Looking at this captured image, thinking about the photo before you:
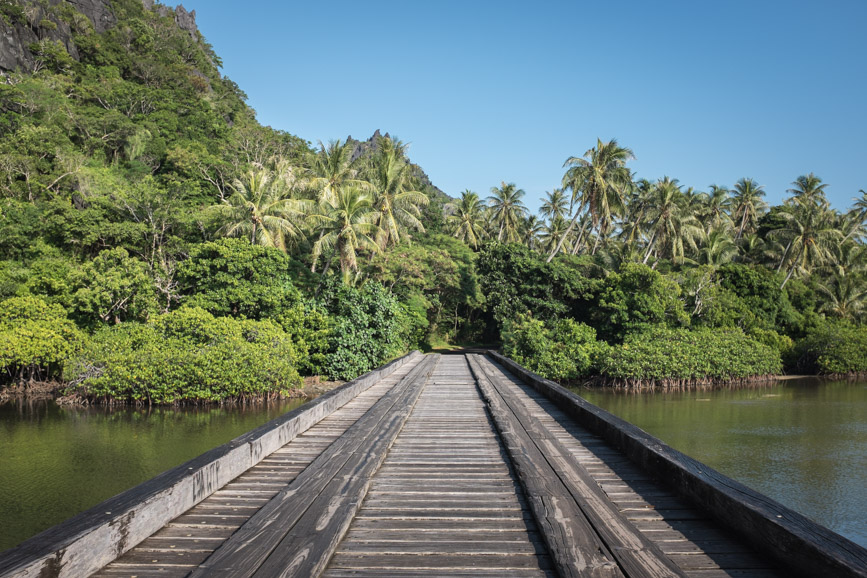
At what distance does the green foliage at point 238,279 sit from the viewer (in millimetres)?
19484

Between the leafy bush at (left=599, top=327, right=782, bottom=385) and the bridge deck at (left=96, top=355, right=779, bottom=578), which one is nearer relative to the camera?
the bridge deck at (left=96, top=355, right=779, bottom=578)

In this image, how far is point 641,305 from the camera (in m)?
26.8

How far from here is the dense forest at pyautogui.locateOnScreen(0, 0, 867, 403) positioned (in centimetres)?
1783

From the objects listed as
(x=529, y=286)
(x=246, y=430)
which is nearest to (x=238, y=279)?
(x=246, y=430)

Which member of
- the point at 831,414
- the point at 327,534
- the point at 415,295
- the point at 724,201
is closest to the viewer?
the point at 327,534

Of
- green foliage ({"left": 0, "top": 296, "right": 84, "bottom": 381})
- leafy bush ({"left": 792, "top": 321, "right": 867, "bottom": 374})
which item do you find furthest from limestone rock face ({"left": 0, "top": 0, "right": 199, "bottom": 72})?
leafy bush ({"left": 792, "top": 321, "right": 867, "bottom": 374})

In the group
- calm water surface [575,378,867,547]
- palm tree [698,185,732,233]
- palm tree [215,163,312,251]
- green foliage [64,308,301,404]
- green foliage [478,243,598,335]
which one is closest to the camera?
calm water surface [575,378,867,547]

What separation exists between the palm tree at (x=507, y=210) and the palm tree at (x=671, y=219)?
1171cm

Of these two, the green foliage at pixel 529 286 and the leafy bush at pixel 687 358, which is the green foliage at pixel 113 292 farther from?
the leafy bush at pixel 687 358

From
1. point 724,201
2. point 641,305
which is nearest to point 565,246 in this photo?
point 724,201

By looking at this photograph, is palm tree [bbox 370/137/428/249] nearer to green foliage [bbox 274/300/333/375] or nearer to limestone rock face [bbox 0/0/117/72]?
green foliage [bbox 274/300/333/375]

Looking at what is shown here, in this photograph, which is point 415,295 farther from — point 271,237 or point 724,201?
point 724,201

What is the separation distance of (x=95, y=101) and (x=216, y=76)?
27826mm

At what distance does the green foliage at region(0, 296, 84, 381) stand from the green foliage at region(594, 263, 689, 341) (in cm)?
2418
